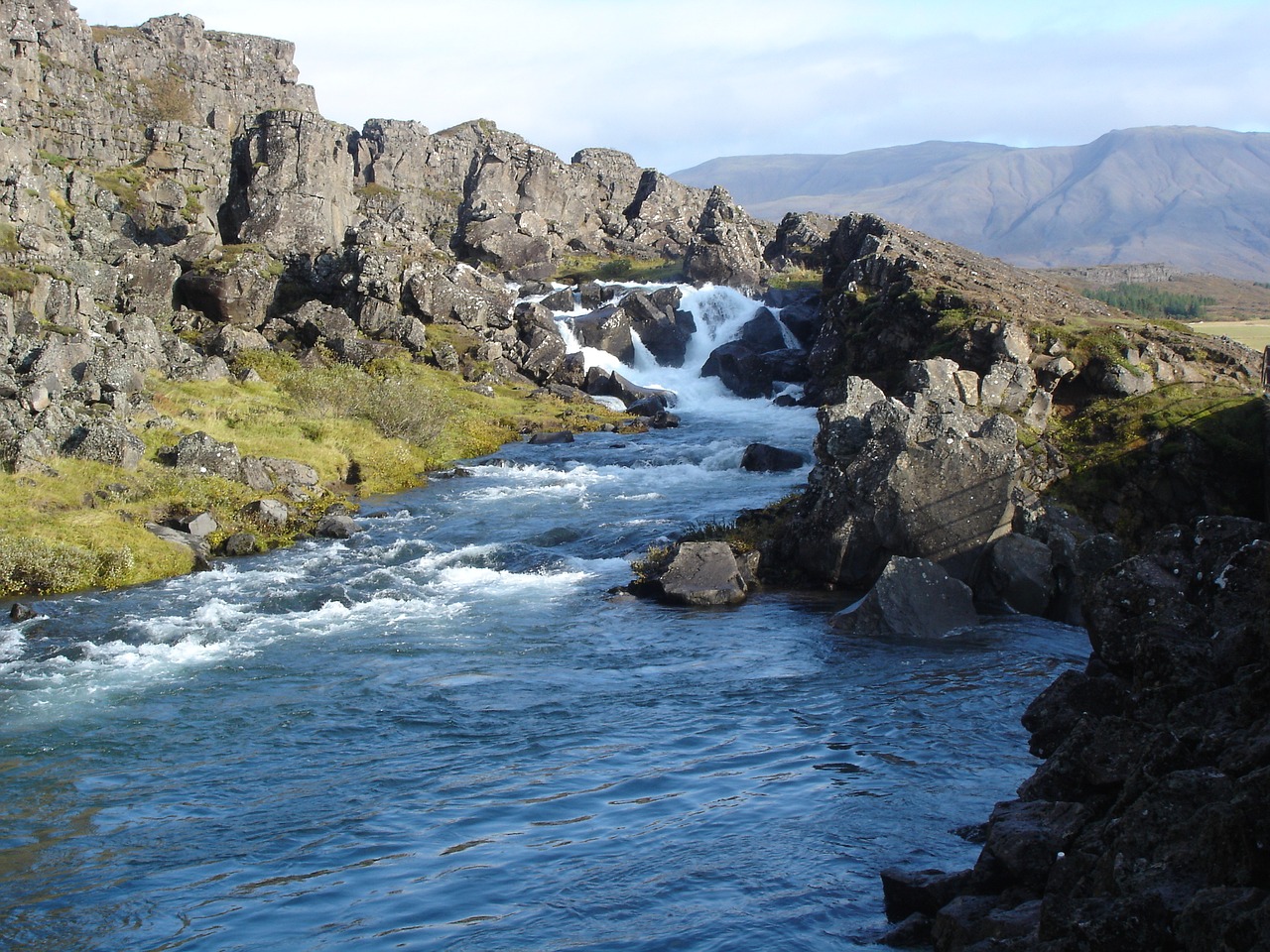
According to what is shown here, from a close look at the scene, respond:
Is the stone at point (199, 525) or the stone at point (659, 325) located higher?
the stone at point (659, 325)

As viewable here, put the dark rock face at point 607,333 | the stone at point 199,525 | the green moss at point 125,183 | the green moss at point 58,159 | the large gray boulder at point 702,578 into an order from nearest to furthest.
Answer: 1. the large gray boulder at point 702,578
2. the stone at point 199,525
3. the dark rock face at point 607,333
4. the green moss at point 125,183
5. the green moss at point 58,159

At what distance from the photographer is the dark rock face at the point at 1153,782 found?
6.95m

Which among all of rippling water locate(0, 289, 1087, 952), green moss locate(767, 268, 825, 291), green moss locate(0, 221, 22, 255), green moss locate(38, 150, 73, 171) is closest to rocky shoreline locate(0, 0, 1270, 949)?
green moss locate(0, 221, 22, 255)

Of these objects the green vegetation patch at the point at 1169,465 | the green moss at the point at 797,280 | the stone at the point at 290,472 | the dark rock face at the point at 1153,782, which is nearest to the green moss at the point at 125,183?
the stone at the point at 290,472

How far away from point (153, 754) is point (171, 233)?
194 ft

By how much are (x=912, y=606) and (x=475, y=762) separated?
9.49m

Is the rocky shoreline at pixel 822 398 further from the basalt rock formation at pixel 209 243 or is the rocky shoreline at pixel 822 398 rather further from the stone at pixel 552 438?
the stone at pixel 552 438

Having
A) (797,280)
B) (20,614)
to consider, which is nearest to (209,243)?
(797,280)

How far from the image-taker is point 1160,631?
1092 cm

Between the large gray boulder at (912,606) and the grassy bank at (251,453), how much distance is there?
1665 centimetres

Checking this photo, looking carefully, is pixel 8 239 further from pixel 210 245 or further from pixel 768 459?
pixel 768 459

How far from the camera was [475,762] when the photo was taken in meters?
15.5

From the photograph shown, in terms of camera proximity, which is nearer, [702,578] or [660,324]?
[702,578]

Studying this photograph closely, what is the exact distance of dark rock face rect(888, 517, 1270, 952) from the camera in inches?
274
